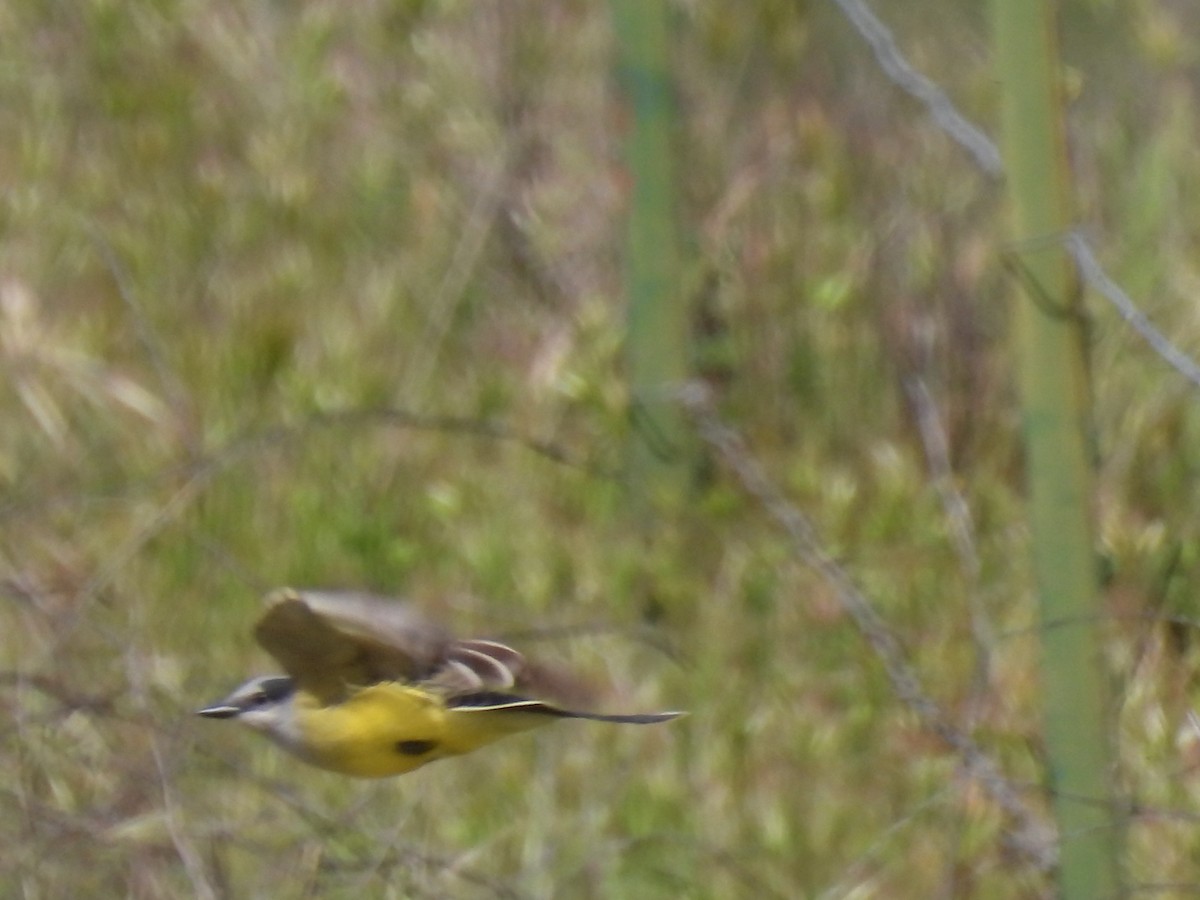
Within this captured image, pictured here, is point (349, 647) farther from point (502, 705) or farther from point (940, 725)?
point (940, 725)

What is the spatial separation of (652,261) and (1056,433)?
1.35 metres

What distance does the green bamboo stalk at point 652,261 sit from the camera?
311 centimetres

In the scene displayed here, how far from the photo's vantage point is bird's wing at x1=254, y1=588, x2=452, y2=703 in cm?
203

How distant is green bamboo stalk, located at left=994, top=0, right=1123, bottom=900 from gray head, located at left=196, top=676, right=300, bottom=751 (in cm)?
72

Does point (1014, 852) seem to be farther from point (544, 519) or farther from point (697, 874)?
point (544, 519)

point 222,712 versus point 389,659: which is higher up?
point 389,659

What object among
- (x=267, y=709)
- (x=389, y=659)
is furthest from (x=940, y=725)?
(x=267, y=709)

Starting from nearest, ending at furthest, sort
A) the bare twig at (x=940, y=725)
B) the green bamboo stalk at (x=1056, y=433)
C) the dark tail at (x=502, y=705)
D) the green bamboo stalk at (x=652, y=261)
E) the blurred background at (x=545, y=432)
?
the green bamboo stalk at (x=1056, y=433) < the dark tail at (x=502, y=705) < the bare twig at (x=940, y=725) < the blurred background at (x=545, y=432) < the green bamboo stalk at (x=652, y=261)

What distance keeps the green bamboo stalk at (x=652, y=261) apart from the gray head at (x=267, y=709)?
1.10 m

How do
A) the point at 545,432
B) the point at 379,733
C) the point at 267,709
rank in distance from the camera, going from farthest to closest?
the point at 545,432
the point at 267,709
the point at 379,733

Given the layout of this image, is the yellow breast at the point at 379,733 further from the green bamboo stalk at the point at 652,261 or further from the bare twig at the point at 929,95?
the green bamboo stalk at the point at 652,261

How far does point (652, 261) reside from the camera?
3184 millimetres

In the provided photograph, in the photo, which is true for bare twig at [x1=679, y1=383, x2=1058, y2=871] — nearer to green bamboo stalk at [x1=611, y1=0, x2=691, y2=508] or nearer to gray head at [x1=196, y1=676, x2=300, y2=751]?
green bamboo stalk at [x1=611, y1=0, x2=691, y2=508]

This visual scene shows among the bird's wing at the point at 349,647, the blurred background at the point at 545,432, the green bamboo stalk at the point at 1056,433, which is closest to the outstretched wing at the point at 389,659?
the bird's wing at the point at 349,647
